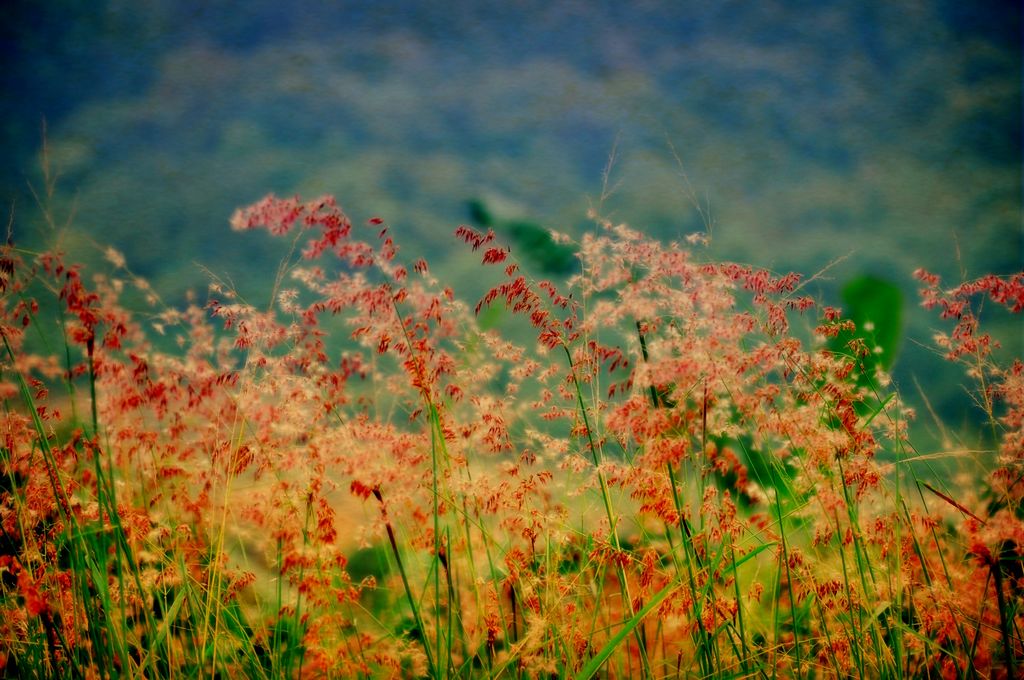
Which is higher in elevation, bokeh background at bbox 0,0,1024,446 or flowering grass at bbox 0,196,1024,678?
bokeh background at bbox 0,0,1024,446

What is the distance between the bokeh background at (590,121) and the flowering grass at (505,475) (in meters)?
0.82

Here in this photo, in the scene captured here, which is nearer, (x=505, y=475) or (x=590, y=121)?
(x=505, y=475)

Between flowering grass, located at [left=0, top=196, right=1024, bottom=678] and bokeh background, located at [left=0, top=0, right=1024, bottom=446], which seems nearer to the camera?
flowering grass, located at [left=0, top=196, right=1024, bottom=678]

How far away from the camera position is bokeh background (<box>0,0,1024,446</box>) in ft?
6.68

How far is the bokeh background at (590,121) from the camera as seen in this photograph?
2.04 m

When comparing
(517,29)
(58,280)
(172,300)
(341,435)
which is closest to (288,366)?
(341,435)

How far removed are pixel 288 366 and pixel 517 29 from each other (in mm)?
1469

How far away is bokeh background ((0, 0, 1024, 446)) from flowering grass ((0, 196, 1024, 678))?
32.3 inches

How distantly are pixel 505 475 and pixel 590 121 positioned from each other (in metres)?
1.38

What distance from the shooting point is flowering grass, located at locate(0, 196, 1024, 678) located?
3.44 feet

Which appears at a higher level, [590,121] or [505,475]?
[590,121]

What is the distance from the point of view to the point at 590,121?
2129mm

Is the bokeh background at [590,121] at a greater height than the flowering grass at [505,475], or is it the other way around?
Result: the bokeh background at [590,121]

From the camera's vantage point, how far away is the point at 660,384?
1061mm
